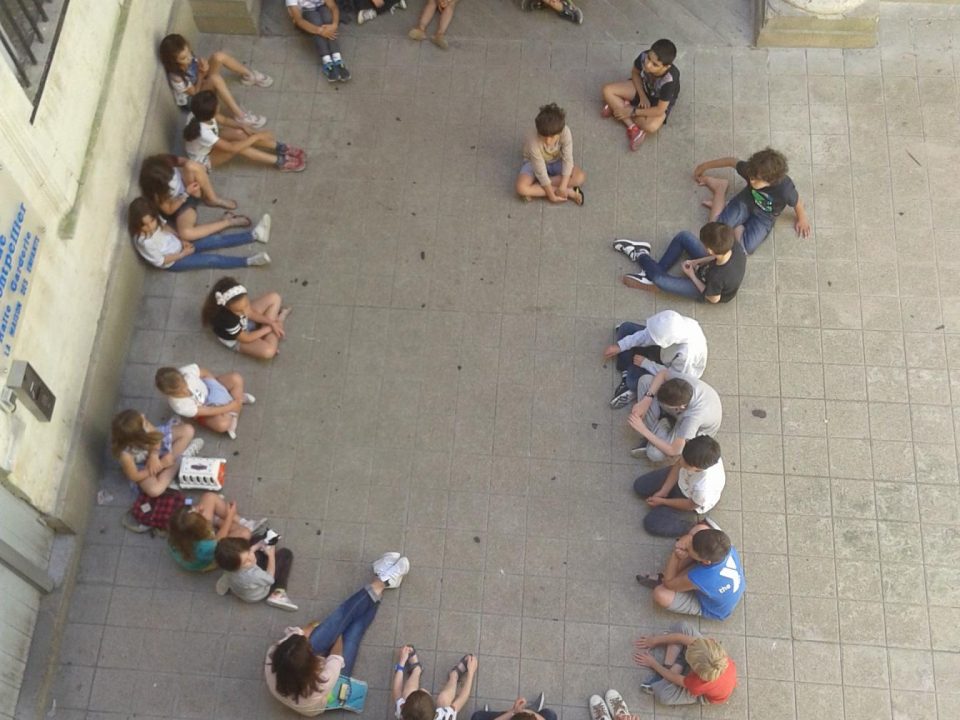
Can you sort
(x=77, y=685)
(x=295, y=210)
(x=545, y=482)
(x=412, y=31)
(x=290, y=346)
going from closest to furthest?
(x=77, y=685), (x=545, y=482), (x=290, y=346), (x=295, y=210), (x=412, y=31)

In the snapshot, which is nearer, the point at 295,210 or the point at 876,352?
the point at 876,352

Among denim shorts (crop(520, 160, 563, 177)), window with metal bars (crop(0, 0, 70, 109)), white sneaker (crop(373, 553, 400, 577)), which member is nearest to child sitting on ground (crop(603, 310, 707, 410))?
denim shorts (crop(520, 160, 563, 177))

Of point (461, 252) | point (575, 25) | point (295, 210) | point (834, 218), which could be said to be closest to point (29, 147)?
point (295, 210)

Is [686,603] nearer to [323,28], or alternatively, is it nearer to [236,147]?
[236,147]

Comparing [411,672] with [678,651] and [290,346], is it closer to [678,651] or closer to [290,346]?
[678,651]

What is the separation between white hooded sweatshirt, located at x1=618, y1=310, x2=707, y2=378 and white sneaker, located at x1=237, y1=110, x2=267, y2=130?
3.55m

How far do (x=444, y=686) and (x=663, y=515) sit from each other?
1774 mm

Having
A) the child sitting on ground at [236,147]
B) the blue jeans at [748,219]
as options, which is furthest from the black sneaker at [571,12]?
the child sitting on ground at [236,147]

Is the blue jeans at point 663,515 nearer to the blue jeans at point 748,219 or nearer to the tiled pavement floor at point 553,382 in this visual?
the tiled pavement floor at point 553,382

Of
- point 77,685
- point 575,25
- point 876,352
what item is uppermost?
point 575,25

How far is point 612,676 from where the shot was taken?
558 centimetres

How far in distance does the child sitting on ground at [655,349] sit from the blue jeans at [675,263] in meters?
0.28

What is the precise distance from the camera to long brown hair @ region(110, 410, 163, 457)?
5.59m

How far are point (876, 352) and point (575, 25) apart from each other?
3680 millimetres
